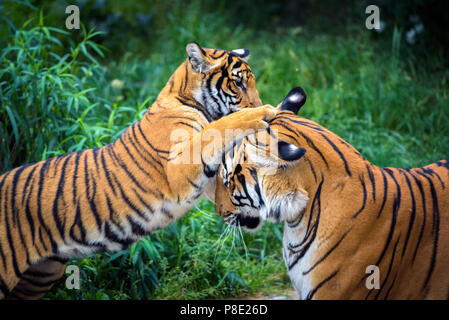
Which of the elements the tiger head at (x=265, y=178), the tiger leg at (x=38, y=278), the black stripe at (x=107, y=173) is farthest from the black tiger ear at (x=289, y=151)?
the tiger leg at (x=38, y=278)

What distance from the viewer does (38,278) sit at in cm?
338

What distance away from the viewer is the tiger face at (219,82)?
329 centimetres

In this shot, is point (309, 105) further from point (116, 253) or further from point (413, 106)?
point (116, 253)

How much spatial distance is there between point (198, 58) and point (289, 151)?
1273 mm

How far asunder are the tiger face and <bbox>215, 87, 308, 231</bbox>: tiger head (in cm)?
59

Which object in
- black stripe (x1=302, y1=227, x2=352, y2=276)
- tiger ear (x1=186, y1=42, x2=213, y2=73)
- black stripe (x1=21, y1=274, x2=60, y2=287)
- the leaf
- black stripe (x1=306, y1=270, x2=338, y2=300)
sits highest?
tiger ear (x1=186, y1=42, x2=213, y2=73)

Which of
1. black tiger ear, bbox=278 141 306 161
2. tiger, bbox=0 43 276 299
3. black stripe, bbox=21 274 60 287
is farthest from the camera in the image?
black stripe, bbox=21 274 60 287

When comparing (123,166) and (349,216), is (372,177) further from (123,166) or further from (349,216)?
(123,166)

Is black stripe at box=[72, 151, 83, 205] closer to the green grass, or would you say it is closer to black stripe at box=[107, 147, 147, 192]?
black stripe at box=[107, 147, 147, 192]

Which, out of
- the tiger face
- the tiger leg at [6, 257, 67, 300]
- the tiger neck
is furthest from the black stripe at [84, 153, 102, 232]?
the tiger face

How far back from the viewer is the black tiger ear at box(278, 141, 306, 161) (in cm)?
223

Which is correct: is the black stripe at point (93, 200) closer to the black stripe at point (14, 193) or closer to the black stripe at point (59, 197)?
the black stripe at point (59, 197)

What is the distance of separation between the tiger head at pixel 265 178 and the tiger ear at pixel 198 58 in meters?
0.73

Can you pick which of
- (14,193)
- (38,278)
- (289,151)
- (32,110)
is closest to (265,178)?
(289,151)
